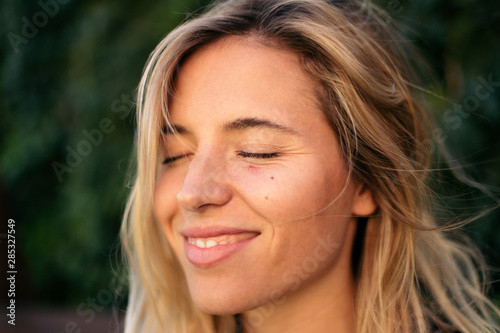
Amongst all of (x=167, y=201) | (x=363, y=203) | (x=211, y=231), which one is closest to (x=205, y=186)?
(x=211, y=231)

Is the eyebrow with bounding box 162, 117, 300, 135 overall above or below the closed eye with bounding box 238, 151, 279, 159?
above

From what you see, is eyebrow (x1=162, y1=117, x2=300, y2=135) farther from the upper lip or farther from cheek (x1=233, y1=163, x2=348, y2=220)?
the upper lip

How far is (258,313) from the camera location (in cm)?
192

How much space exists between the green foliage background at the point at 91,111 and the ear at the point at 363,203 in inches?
32.1

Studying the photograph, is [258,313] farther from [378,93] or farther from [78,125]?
Result: [78,125]

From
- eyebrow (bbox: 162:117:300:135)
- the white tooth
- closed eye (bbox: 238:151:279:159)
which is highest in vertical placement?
eyebrow (bbox: 162:117:300:135)

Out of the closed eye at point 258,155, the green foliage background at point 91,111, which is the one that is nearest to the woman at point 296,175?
the closed eye at point 258,155

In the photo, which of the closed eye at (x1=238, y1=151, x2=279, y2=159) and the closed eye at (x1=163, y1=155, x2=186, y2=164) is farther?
the closed eye at (x1=163, y1=155, x2=186, y2=164)

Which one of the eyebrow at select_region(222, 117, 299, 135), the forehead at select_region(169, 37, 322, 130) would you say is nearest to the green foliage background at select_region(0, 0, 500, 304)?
the forehead at select_region(169, 37, 322, 130)

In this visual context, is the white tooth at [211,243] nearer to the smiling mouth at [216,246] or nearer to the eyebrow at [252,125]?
the smiling mouth at [216,246]

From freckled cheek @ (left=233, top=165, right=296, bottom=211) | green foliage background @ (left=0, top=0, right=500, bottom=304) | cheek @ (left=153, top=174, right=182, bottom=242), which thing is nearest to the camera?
freckled cheek @ (left=233, top=165, right=296, bottom=211)

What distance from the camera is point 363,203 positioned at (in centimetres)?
190

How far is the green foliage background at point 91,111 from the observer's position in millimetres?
2521

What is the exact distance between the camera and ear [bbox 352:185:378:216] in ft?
6.17
